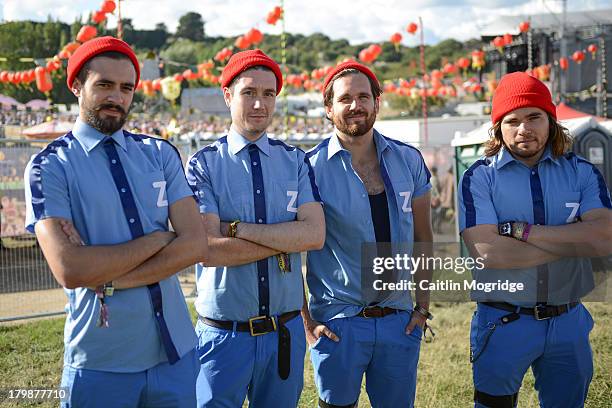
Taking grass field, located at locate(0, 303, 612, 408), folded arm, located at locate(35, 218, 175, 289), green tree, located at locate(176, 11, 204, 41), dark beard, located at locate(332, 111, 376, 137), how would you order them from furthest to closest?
green tree, located at locate(176, 11, 204, 41) < grass field, located at locate(0, 303, 612, 408) < dark beard, located at locate(332, 111, 376, 137) < folded arm, located at locate(35, 218, 175, 289)

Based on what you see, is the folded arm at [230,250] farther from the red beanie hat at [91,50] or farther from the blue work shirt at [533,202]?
the blue work shirt at [533,202]

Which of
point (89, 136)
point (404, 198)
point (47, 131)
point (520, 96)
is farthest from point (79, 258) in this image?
point (47, 131)

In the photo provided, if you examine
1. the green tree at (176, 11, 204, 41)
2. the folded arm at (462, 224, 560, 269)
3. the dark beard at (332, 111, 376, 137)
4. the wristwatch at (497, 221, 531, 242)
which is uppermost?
the green tree at (176, 11, 204, 41)

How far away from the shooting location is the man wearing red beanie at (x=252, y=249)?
116 inches

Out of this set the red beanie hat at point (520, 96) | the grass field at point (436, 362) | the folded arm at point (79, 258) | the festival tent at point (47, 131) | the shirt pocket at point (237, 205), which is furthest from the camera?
the festival tent at point (47, 131)

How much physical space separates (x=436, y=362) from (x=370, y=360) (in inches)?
103

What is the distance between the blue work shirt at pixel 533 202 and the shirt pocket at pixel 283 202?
2.81 feet

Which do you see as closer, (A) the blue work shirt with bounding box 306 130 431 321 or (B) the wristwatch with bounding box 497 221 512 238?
(B) the wristwatch with bounding box 497 221 512 238

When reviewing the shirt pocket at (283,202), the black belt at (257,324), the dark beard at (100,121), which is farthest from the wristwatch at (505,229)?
the dark beard at (100,121)

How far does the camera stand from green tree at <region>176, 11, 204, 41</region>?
128125 mm

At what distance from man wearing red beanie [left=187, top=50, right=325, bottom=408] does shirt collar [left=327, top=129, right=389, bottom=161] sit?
0.74 feet

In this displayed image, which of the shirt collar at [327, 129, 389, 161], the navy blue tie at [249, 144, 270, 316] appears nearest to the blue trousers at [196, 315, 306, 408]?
the navy blue tie at [249, 144, 270, 316]

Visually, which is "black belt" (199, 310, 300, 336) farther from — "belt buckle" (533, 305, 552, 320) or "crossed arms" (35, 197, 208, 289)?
"belt buckle" (533, 305, 552, 320)

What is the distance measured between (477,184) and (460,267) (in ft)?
1.71
